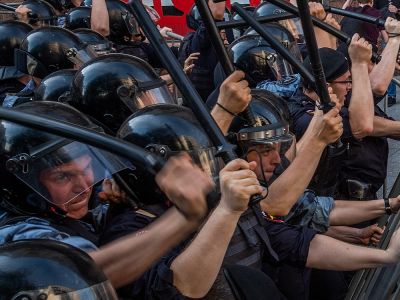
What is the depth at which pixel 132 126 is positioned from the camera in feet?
8.91

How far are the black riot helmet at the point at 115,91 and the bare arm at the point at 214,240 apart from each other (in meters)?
1.40

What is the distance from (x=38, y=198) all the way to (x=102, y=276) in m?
0.69

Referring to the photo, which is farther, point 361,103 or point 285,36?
point 285,36

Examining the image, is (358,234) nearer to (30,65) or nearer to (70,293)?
(30,65)

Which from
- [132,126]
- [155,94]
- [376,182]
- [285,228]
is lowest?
[376,182]

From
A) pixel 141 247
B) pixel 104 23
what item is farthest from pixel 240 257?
pixel 104 23

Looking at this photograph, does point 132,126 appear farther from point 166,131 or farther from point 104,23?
point 104,23

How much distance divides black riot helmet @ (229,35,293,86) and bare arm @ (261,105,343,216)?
5.55 ft

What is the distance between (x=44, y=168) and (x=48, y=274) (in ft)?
2.44

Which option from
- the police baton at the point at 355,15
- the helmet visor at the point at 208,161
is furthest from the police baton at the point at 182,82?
the police baton at the point at 355,15


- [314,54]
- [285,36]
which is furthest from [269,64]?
[314,54]

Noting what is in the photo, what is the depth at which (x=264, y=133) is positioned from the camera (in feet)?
10.3

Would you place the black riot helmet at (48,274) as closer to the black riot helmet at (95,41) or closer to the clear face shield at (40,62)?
the clear face shield at (40,62)

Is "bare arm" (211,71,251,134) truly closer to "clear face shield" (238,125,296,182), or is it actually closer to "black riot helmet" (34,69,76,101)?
"clear face shield" (238,125,296,182)
